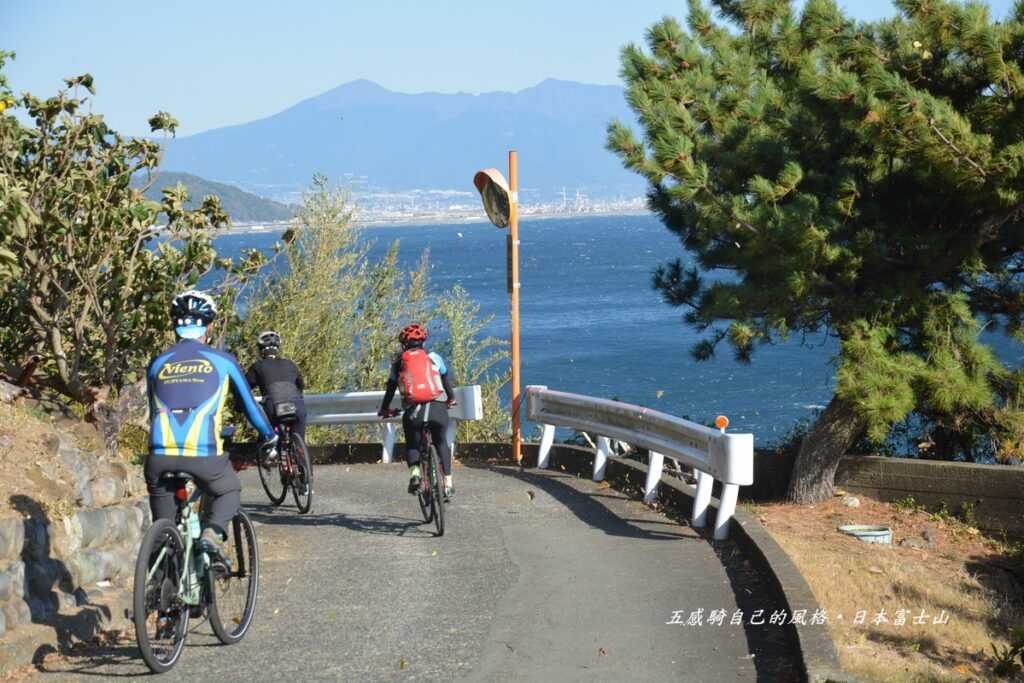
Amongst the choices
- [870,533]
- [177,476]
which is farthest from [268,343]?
[870,533]

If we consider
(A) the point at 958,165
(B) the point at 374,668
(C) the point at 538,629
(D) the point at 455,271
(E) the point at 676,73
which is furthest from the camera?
(D) the point at 455,271

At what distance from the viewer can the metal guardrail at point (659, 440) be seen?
10.9 metres

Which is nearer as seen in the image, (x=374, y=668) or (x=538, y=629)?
(x=374, y=668)

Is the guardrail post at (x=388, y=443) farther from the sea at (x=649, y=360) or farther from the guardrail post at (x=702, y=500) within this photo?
the sea at (x=649, y=360)

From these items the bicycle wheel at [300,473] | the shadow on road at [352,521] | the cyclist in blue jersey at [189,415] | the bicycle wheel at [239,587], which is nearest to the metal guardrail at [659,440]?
the shadow on road at [352,521]

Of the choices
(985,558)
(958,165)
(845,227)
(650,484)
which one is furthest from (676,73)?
(985,558)

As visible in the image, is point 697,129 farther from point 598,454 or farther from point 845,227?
point 598,454

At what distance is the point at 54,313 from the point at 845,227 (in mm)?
8476

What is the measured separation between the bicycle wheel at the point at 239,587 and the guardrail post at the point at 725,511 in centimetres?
413

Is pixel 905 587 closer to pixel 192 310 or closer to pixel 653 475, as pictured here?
pixel 653 475

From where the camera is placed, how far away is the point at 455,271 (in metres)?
152

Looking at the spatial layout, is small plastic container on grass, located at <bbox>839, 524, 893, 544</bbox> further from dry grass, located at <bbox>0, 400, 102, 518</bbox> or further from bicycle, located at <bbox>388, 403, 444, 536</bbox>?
dry grass, located at <bbox>0, 400, 102, 518</bbox>

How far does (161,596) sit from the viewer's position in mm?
7156

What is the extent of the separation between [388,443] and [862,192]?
680 centimetres
